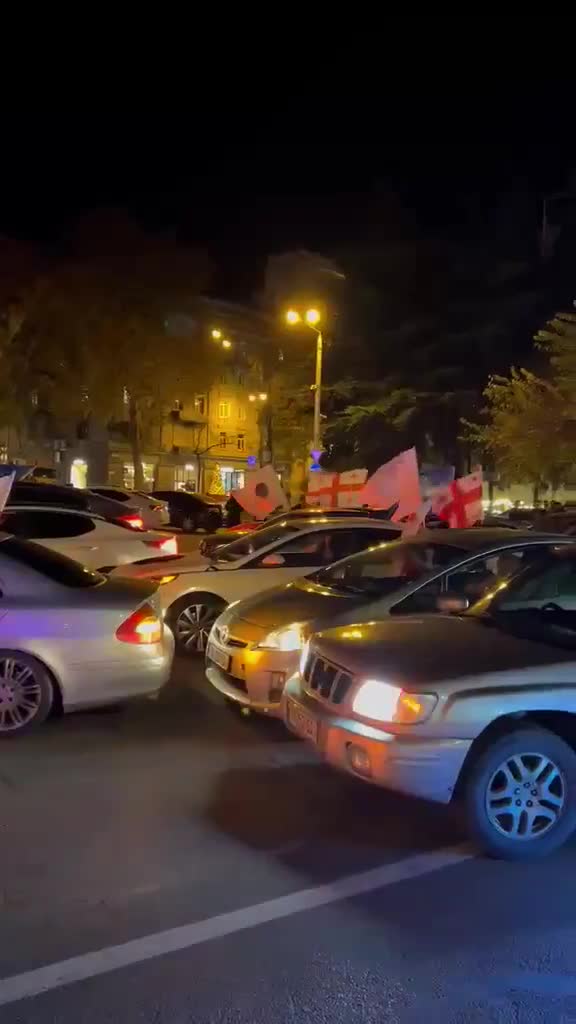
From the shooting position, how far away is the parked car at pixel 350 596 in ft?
22.1

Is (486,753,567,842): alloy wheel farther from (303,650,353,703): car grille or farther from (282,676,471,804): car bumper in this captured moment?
(303,650,353,703): car grille

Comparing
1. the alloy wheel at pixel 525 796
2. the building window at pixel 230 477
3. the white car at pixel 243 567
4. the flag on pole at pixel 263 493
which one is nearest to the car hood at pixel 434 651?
the alloy wheel at pixel 525 796

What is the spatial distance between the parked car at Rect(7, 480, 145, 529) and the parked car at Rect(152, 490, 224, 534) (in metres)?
16.8

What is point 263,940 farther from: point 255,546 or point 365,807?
point 255,546

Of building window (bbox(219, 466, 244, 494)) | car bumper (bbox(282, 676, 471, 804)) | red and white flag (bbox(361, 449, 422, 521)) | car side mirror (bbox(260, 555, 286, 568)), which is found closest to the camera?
car bumper (bbox(282, 676, 471, 804))

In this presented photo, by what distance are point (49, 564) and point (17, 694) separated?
99cm

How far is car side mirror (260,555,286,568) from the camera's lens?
376 inches

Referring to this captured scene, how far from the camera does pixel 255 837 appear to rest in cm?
494

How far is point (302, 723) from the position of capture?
5336mm

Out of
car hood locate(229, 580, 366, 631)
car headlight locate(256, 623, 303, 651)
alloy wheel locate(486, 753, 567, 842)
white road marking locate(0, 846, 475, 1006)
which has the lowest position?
white road marking locate(0, 846, 475, 1006)

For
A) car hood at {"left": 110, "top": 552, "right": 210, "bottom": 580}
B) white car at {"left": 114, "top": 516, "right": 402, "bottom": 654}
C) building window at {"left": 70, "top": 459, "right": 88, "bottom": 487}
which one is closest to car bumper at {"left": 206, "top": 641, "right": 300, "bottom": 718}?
white car at {"left": 114, "top": 516, "right": 402, "bottom": 654}

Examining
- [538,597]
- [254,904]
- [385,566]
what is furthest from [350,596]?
[254,904]

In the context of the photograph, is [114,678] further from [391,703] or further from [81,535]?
[81,535]

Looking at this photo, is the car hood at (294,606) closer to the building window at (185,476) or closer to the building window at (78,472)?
the building window at (78,472)
